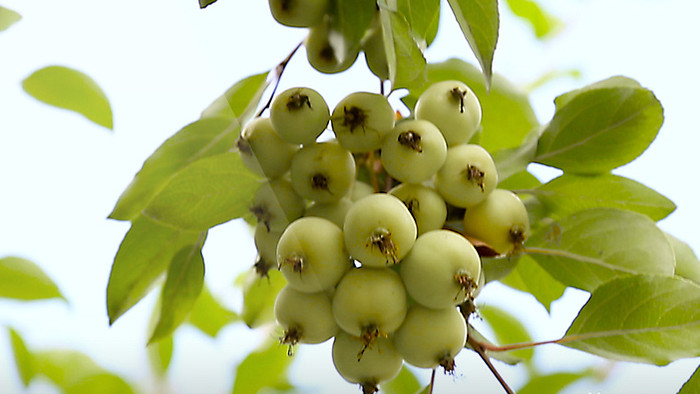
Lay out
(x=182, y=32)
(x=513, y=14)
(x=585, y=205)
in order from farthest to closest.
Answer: (x=513, y=14) < (x=585, y=205) < (x=182, y=32)

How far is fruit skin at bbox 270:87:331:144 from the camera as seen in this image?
28cm

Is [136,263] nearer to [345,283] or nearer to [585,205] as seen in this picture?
[345,283]

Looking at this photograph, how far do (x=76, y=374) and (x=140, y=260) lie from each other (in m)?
0.07

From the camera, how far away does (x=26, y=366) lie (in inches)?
12.4

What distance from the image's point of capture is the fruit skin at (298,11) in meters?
0.29

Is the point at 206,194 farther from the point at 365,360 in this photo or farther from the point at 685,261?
the point at 685,261

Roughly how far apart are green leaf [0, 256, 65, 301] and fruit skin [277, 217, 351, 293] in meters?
0.10

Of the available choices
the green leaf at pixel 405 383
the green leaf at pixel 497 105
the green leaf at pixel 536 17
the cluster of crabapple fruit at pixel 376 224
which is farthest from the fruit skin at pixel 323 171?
the green leaf at pixel 536 17

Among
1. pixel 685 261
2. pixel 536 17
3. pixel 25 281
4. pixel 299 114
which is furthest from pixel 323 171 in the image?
pixel 536 17

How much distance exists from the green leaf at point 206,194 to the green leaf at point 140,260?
0.03 m

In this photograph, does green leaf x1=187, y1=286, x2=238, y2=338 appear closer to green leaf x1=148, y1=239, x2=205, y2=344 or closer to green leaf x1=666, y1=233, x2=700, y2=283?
green leaf x1=148, y1=239, x2=205, y2=344

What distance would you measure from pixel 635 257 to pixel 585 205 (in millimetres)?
41

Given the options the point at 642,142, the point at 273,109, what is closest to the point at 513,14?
the point at 642,142

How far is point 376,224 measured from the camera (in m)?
0.26
